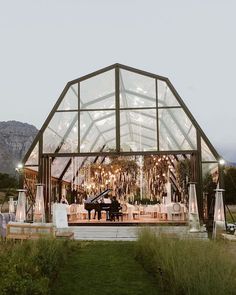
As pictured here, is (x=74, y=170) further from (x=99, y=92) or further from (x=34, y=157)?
(x=99, y=92)

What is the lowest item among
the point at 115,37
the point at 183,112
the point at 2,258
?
the point at 2,258

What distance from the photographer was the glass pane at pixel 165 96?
16000mm

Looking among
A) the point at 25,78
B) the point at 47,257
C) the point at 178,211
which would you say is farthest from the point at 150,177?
the point at 25,78

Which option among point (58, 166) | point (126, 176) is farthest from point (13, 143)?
point (58, 166)

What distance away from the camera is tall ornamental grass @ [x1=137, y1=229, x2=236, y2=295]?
500 centimetres

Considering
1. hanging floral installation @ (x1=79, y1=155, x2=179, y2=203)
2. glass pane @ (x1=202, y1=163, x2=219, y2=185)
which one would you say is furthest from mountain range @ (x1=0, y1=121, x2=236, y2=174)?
glass pane @ (x1=202, y1=163, x2=219, y2=185)

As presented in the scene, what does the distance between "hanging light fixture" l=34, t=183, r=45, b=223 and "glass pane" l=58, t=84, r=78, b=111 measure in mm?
3023

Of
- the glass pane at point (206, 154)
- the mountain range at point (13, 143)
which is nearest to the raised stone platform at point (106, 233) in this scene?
the glass pane at point (206, 154)

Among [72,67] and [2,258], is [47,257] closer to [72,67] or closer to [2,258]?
[2,258]

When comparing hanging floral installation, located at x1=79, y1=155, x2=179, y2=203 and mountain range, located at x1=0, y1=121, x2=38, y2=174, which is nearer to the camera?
hanging floral installation, located at x1=79, y1=155, x2=179, y2=203

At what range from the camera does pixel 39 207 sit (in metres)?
15.0

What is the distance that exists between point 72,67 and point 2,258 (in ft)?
292

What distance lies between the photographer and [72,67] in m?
92.8

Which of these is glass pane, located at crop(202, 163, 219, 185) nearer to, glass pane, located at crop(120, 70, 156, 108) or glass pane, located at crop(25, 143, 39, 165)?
glass pane, located at crop(120, 70, 156, 108)
